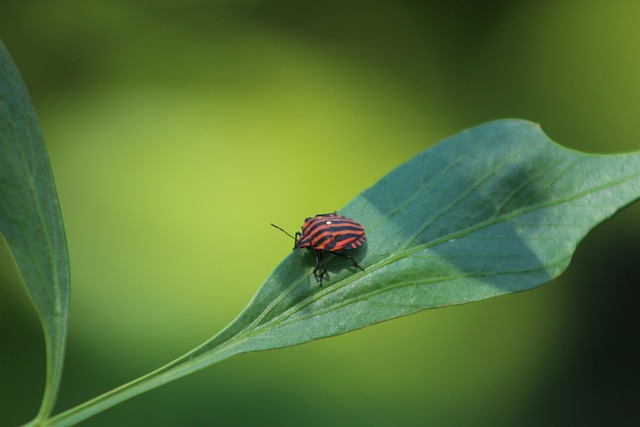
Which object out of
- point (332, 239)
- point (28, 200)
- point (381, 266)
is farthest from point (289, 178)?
point (28, 200)

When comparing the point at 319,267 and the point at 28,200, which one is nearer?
the point at 28,200

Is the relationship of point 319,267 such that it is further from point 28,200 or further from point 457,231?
point 28,200

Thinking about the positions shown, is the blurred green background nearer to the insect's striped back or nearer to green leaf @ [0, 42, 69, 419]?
the insect's striped back

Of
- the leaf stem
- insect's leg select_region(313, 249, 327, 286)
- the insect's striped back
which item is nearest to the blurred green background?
the insect's striped back

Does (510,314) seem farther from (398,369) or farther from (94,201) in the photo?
Result: (94,201)

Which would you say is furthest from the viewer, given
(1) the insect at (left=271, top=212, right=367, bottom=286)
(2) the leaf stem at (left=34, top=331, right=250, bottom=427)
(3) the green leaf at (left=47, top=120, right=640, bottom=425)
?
(1) the insect at (left=271, top=212, right=367, bottom=286)

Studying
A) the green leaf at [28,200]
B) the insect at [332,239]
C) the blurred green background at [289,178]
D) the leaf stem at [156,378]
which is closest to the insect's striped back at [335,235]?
the insect at [332,239]

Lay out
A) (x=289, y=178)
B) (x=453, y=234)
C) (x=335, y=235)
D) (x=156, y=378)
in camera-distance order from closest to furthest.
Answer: (x=156, y=378) < (x=453, y=234) < (x=335, y=235) < (x=289, y=178)

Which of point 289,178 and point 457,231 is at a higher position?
point 289,178
